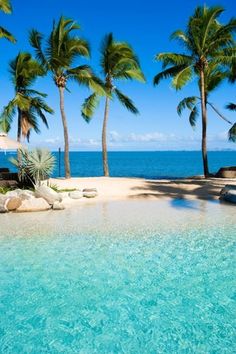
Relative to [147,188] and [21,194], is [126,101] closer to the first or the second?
[147,188]

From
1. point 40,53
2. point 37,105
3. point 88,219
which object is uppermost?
point 40,53

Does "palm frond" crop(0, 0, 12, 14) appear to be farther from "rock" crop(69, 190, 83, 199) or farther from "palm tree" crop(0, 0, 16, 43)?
"rock" crop(69, 190, 83, 199)

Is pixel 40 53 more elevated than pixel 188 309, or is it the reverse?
pixel 40 53

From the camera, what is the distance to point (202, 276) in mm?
7301

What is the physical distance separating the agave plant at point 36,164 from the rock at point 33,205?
1997mm

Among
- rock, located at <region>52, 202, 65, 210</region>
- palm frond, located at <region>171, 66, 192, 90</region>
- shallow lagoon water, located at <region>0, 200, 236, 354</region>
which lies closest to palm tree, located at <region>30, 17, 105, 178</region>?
palm frond, located at <region>171, 66, 192, 90</region>

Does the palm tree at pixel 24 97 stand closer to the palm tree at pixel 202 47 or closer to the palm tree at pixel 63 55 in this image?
the palm tree at pixel 63 55

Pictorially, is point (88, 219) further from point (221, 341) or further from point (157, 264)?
point (221, 341)

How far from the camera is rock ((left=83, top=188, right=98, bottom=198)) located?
59.6 ft

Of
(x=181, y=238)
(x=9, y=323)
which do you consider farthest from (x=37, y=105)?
(x=9, y=323)

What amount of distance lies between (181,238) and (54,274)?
4013mm

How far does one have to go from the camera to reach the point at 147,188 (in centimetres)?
2036

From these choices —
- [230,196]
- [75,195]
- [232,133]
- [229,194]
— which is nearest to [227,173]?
[232,133]

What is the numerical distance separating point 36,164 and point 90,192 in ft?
9.74
